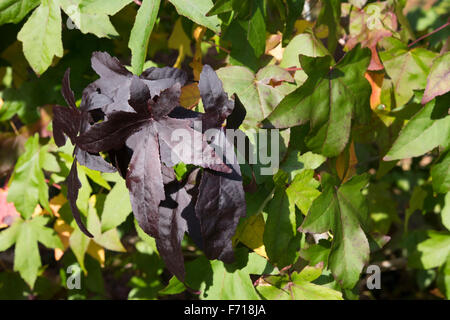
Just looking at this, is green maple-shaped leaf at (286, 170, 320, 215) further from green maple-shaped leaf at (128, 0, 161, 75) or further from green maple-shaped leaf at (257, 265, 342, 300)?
green maple-shaped leaf at (128, 0, 161, 75)

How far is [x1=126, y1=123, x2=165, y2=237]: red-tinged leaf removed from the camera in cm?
77

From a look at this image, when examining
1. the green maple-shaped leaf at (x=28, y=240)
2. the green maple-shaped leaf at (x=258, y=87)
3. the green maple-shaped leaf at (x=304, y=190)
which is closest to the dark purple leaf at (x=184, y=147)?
the green maple-shaped leaf at (x=258, y=87)

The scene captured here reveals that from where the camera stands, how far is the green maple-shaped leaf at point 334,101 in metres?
0.92

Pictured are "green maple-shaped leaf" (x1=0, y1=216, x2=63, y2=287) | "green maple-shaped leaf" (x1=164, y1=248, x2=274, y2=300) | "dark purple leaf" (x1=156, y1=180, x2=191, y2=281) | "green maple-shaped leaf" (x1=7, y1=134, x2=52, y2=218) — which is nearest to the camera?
"dark purple leaf" (x1=156, y1=180, x2=191, y2=281)

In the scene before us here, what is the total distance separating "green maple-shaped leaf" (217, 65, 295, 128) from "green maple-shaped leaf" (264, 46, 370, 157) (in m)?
0.08

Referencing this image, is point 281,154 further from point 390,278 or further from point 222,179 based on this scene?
point 390,278

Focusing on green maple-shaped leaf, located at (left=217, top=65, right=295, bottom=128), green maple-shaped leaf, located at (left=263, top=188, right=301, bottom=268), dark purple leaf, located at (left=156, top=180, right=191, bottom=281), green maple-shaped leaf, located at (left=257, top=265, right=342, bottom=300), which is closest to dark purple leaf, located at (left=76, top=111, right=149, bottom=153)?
dark purple leaf, located at (left=156, top=180, right=191, bottom=281)

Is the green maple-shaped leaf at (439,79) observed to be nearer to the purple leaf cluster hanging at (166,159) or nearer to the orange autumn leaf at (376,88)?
the orange autumn leaf at (376,88)

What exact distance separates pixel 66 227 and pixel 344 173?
2.87 feet

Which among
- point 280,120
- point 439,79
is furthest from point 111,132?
point 439,79

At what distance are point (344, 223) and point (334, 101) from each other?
0.28m

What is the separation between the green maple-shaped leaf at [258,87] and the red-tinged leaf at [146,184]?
0.86 feet

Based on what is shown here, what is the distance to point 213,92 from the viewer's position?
0.75 metres

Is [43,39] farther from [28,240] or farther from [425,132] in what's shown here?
[425,132]
